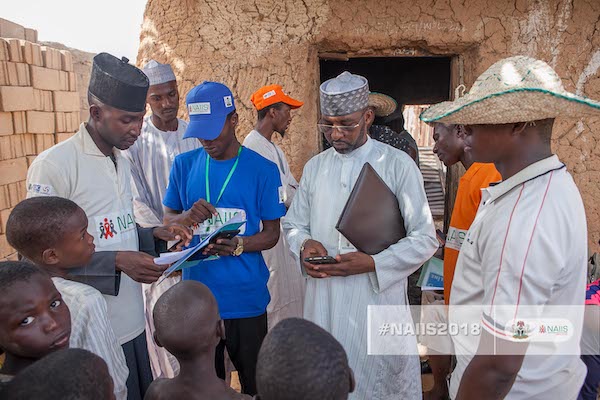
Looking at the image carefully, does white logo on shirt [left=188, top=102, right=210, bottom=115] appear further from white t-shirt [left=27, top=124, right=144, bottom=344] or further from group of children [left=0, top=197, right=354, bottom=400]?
group of children [left=0, top=197, right=354, bottom=400]

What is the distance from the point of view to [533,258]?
1.31m

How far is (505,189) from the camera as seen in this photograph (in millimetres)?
1463

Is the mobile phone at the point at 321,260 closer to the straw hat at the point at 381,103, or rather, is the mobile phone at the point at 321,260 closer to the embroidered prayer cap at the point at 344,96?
the embroidered prayer cap at the point at 344,96

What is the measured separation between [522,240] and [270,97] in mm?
2565

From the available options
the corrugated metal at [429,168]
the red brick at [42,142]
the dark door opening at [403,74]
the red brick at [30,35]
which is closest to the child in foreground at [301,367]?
the red brick at [42,142]

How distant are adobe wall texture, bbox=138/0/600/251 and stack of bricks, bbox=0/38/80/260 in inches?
93.8

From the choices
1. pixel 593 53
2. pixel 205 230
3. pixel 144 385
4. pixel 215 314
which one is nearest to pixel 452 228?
pixel 205 230

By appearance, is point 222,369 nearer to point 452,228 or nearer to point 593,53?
point 452,228

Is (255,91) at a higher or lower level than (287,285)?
higher

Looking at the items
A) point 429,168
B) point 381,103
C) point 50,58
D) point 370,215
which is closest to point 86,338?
point 370,215

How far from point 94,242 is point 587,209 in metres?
3.71

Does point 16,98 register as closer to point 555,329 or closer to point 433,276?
point 433,276

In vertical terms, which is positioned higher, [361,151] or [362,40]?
[362,40]

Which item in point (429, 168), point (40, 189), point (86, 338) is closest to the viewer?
point (86, 338)
